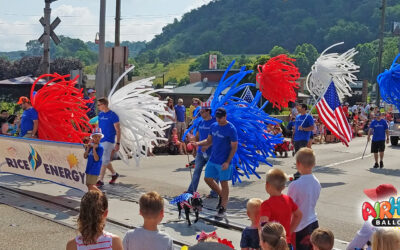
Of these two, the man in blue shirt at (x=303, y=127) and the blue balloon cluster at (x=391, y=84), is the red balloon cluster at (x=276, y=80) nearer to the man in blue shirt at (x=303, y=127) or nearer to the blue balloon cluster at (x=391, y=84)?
the man in blue shirt at (x=303, y=127)

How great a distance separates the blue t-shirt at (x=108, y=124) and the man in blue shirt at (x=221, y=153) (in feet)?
8.28

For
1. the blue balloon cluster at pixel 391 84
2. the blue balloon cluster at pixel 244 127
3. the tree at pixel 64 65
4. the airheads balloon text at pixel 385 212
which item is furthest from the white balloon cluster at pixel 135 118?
the tree at pixel 64 65

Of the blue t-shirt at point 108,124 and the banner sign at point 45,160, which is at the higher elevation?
the blue t-shirt at point 108,124

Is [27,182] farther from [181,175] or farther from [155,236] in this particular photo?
[155,236]

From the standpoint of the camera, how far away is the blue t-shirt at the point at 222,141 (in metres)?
8.25

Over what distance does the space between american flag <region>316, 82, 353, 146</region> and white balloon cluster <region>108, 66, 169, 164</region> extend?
4.80m

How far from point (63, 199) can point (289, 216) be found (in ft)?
16.6

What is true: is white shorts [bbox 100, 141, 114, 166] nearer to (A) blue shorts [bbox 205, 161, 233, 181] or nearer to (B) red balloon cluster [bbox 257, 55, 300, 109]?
(A) blue shorts [bbox 205, 161, 233, 181]

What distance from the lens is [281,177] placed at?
4754mm

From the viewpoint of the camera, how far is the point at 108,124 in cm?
1005

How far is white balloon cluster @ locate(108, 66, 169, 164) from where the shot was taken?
10.3m

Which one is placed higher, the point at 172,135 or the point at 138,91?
the point at 138,91

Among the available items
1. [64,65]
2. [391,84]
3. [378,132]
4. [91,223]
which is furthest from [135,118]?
[64,65]

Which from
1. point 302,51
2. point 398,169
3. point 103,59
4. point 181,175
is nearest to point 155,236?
point 181,175
